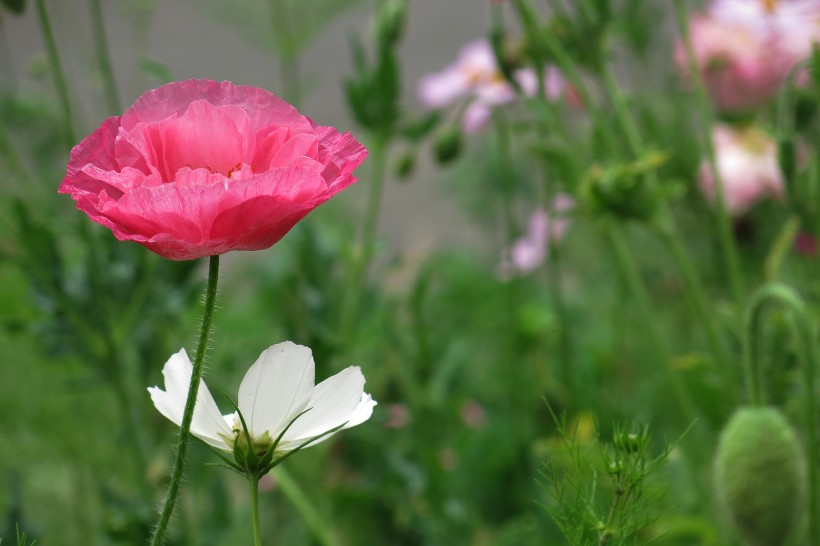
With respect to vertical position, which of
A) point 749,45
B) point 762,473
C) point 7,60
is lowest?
point 762,473

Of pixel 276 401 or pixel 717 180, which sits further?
pixel 717 180

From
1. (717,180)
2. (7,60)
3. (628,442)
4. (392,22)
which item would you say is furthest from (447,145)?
(628,442)

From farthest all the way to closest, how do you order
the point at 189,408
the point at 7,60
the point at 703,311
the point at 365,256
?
1. the point at 7,60
2. the point at 365,256
3. the point at 703,311
4. the point at 189,408

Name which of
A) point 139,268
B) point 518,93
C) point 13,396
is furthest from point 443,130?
point 13,396

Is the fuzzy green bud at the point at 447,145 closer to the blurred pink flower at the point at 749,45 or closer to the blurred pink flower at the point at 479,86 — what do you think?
the blurred pink flower at the point at 479,86

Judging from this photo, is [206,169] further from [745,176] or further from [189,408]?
[745,176]

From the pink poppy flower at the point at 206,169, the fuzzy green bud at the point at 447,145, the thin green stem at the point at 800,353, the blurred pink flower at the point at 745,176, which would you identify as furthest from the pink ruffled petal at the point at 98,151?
the blurred pink flower at the point at 745,176

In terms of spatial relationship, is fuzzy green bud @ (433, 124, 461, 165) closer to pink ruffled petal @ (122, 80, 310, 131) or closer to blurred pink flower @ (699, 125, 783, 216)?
blurred pink flower @ (699, 125, 783, 216)
